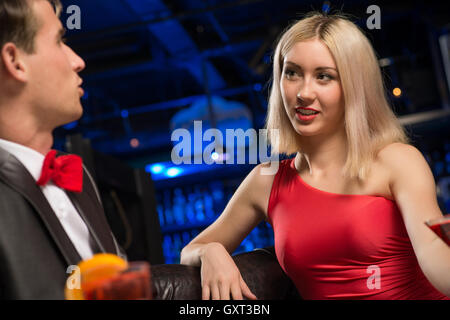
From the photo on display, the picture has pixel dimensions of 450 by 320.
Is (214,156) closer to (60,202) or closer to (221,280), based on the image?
(221,280)

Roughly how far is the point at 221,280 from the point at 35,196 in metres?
0.66

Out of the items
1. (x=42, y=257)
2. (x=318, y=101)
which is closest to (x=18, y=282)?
(x=42, y=257)

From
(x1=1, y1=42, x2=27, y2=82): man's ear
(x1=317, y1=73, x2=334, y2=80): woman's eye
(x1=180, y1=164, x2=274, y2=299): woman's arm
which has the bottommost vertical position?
(x1=180, y1=164, x2=274, y2=299): woman's arm

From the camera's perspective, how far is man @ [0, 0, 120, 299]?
1.04 metres

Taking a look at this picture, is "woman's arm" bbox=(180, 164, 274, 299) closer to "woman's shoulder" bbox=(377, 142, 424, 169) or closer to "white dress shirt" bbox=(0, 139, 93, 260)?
"woman's shoulder" bbox=(377, 142, 424, 169)

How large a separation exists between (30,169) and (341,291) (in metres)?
1.13

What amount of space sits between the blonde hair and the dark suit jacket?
990 millimetres

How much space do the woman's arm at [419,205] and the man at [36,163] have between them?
0.91 m

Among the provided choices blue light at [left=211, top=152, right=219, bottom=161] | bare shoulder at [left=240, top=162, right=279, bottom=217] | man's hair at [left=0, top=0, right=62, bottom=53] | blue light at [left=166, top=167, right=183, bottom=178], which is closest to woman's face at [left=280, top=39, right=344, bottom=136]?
bare shoulder at [left=240, top=162, right=279, bottom=217]

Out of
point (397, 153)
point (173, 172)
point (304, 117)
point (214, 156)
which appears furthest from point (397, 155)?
point (173, 172)

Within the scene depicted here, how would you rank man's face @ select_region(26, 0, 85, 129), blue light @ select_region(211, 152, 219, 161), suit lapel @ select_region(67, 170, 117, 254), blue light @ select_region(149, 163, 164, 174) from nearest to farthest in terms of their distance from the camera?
man's face @ select_region(26, 0, 85, 129), suit lapel @ select_region(67, 170, 117, 254), blue light @ select_region(211, 152, 219, 161), blue light @ select_region(149, 163, 164, 174)

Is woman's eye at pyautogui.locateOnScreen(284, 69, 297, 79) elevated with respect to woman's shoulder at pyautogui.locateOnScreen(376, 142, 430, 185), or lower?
elevated

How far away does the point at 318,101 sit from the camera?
5.71 ft

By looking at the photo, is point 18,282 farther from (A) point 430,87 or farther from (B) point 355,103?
(A) point 430,87
